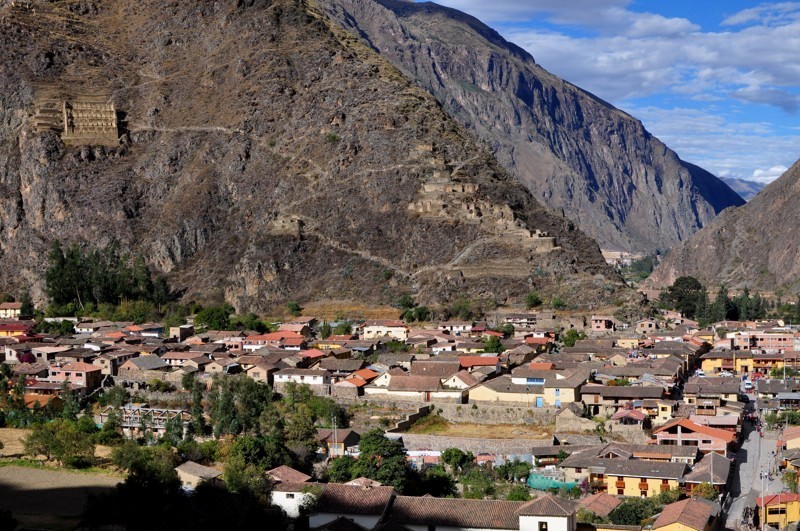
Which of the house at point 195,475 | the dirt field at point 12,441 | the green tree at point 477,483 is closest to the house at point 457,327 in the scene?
the dirt field at point 12,441

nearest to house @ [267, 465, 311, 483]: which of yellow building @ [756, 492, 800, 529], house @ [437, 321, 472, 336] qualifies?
yellow building @ [756, 492, 800, 529]

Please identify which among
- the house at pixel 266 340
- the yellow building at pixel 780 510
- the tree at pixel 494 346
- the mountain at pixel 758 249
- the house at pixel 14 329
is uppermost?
the mountain at pixel 758 249

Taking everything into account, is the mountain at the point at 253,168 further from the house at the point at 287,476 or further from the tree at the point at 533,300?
the house at the point at 287,476

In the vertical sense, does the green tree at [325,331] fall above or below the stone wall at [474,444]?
above

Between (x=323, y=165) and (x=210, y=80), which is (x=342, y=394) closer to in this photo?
(x=323, y=165)

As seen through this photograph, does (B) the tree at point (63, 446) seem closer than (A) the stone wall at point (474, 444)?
Yes

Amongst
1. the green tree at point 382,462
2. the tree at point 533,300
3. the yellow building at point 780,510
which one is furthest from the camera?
the tree at point 533,300

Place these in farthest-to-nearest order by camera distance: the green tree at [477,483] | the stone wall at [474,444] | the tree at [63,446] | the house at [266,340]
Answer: the house at [266,340]
the stone wall at [474,444]
the tree at [63,446]
the green tree at [477,483]
